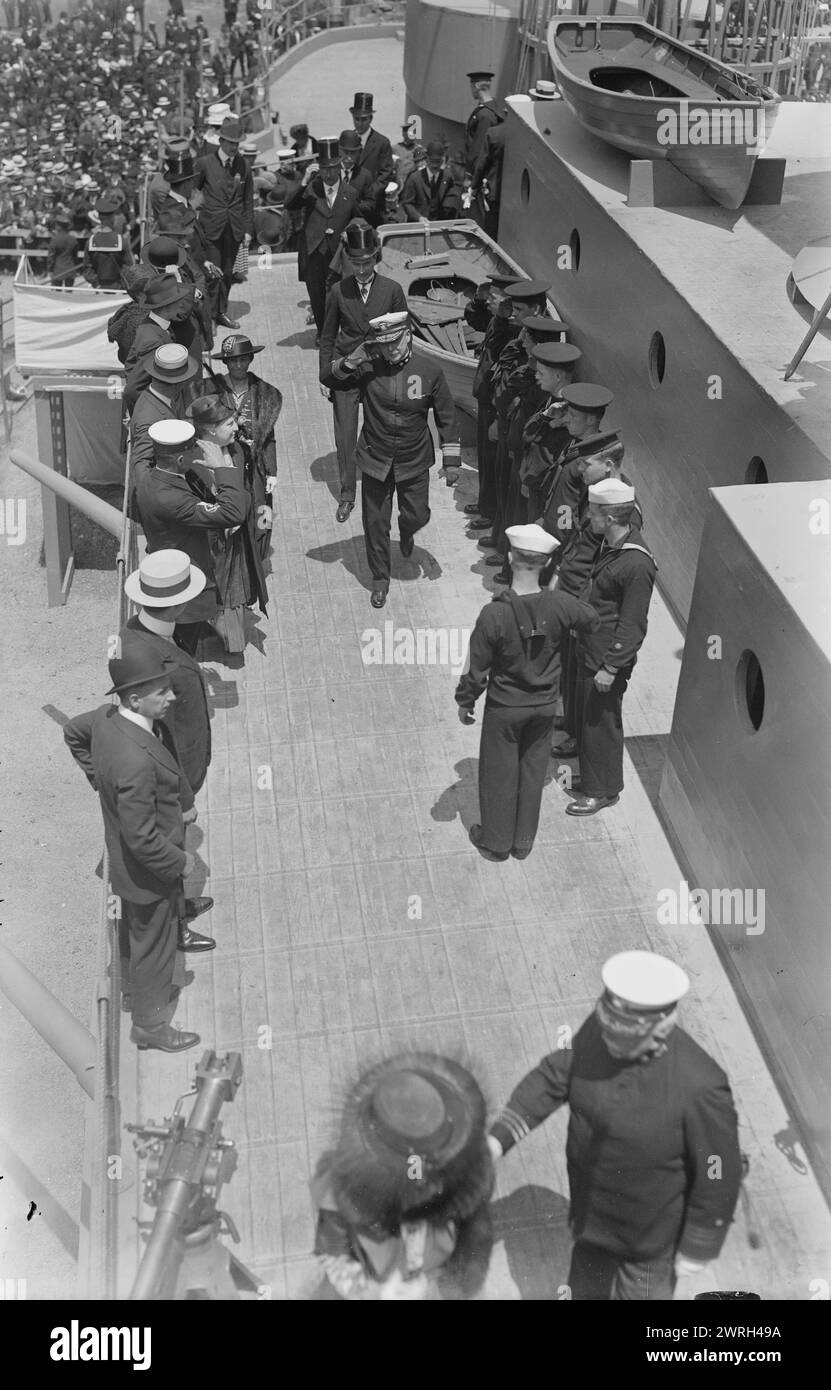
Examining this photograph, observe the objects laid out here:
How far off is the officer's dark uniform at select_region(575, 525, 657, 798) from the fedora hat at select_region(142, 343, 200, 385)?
129 inches

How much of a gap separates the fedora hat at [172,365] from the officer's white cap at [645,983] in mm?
6091

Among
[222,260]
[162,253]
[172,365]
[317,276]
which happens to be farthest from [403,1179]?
[222,260]

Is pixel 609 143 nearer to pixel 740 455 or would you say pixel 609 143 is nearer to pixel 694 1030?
pixel 740 455

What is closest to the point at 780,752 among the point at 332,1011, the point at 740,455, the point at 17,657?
the point at 332,1011

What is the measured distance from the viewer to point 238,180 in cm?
1430

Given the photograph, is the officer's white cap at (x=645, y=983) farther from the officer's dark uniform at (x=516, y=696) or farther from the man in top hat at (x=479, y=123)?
the man in top hat at (x=479, y=123)

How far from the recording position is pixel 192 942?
7.08m

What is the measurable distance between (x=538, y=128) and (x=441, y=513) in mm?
4741

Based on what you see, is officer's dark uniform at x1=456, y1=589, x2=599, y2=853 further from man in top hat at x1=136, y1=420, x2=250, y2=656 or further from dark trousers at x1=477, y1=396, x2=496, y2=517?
dark trousers at x1=477, y1=396, x2=496, y2=517

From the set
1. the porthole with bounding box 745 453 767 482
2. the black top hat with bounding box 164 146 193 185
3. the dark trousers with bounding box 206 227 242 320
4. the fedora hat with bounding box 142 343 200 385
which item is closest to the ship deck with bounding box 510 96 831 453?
the porthole with bounding box 745 453 767 482

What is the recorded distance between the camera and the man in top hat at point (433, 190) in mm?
15992

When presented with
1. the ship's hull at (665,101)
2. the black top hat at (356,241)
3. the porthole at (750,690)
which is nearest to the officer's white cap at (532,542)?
the porthole at (750,690)

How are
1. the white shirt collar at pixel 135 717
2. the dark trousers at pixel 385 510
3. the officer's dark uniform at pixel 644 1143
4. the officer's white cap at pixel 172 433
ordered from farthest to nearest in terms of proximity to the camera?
the dark trousers at pixel 385 510 < the officer's white cap at pixel 172 433 < the white shirt collar at pixel 135 717 < the officer's dark uniform at pixel 644 1143

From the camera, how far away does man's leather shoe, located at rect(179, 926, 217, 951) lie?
A: 279 inches
